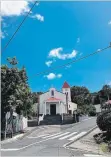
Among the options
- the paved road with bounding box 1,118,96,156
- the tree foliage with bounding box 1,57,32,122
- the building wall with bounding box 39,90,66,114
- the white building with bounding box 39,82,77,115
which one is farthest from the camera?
the building wall with bounding box 39,90,66,114

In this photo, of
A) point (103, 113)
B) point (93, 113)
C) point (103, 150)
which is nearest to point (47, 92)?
point (93, 113)

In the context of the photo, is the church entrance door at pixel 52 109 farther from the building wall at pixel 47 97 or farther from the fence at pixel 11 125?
the fence at pixel 11 125

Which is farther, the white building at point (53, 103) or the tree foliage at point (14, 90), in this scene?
the white building at point (53, 103)

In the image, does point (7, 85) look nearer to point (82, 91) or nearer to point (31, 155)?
point (31, 155)

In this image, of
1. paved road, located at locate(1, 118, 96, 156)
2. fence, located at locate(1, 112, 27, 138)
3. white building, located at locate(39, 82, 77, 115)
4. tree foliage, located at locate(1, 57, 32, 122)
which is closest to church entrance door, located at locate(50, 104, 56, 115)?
white building, located at locate(39, 82, 77, 115)

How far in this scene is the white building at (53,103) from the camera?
182 ft

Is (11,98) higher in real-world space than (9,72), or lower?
lower

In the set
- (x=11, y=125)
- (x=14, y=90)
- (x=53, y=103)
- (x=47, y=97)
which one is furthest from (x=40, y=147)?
(x=47, y=97)

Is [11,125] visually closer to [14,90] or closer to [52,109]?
[14,90]

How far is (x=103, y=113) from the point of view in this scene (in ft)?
63.7

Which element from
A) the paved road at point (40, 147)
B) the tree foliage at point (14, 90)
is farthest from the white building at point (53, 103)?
the paved road at point (40, 147)

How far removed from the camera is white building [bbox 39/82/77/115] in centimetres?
5553

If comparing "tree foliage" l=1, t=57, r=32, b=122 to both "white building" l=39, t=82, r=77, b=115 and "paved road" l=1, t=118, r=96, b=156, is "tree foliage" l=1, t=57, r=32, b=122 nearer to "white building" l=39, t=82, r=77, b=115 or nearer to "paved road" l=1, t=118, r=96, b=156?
"paved road" l=1, t=118, r=96, b=156

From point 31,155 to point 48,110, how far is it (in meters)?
42.3
